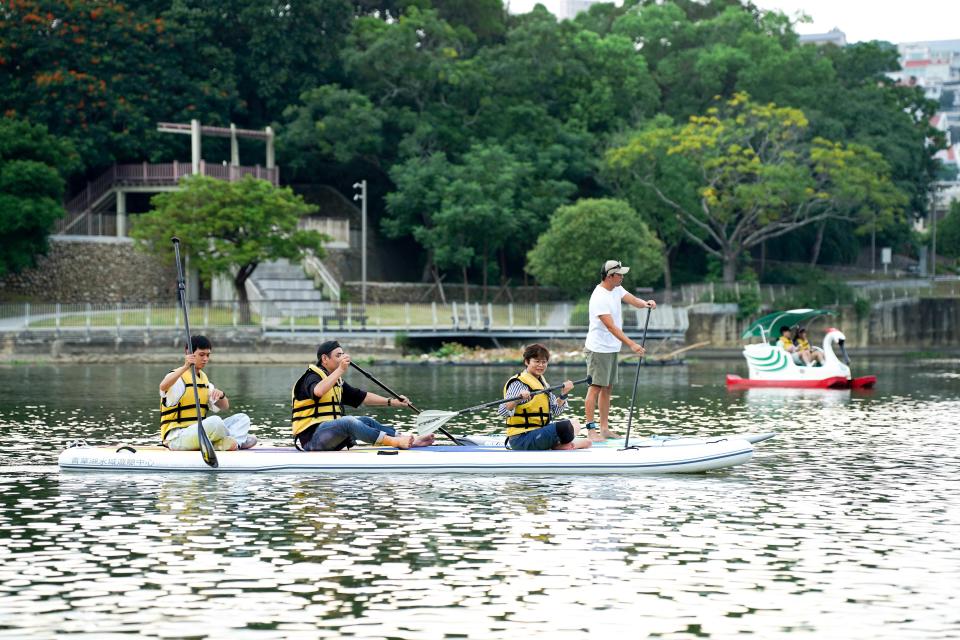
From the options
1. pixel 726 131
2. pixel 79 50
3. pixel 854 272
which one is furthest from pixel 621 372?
pixel 854 272

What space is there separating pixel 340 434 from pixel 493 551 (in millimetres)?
5301

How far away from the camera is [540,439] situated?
18.5m

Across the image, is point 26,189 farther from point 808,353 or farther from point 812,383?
point 812,383

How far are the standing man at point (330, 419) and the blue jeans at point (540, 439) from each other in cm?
122

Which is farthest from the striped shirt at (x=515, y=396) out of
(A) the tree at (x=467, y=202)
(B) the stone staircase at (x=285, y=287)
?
(A) the tree at (x=467, y=202)

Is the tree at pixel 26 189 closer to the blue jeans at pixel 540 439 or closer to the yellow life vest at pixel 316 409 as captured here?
the yellow life vest at pixel 316 409

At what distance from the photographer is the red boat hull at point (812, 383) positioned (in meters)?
37.3

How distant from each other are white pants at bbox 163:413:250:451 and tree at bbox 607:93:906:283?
47.2m

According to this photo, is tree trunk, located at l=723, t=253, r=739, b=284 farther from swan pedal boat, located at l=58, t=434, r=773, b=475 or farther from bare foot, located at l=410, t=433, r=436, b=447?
bare foot, located at l=410, t=433, r=436, b=447

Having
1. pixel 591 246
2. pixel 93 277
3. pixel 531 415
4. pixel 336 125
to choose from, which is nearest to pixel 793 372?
pixel 531 415

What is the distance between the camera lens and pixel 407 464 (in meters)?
18.4

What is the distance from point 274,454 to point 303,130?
49.5 metres

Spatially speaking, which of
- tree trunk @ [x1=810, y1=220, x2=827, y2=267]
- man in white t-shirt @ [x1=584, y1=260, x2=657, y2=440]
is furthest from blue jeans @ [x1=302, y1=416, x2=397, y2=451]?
tree trunk @ [x1=810, y1=220, x2=827, y2=267]

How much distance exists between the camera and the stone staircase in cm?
5834
